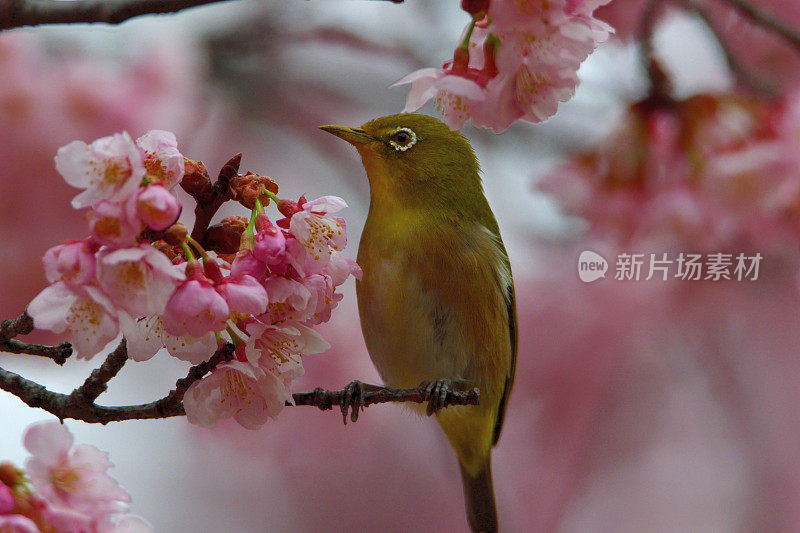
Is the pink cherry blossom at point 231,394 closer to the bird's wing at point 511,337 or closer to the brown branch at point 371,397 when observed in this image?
the brown branch at point 371,397

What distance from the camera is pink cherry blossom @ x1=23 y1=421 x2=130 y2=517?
308 millimetres

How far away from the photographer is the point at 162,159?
330 millimetres

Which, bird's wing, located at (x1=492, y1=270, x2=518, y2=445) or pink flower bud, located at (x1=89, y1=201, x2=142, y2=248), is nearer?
pink flower bud, located at (x1=89, y1=201, x2=142, y2=248)

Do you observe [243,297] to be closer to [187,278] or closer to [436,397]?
[187,278]

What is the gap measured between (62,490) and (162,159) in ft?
0.50

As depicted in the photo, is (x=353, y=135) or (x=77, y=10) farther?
(x=353, y=135)

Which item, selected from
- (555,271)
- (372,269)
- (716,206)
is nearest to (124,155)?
(372,269)

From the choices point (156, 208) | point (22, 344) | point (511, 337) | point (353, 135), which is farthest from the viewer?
point (511, 337)

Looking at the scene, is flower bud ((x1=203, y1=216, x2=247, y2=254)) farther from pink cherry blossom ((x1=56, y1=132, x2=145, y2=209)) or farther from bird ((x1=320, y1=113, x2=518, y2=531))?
bird ((x1=320, y1=113, x2=518, y2=531))

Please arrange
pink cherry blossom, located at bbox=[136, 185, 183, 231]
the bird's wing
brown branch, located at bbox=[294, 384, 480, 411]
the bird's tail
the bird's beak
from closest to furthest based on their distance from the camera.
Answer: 1. pink cherry blossom, located at bbox=[136, 185, 183, 231]
2. brown branch, located at bbox=[294, 384, 480, 411]
3. the bird's beak
4. the bird's wing
5. the bird's tail

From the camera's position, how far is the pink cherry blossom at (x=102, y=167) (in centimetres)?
29

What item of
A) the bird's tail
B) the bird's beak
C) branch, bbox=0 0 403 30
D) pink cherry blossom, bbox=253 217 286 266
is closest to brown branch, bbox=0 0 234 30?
branch, bbox=0 0 403 30

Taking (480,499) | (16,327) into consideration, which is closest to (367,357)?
(480,499)

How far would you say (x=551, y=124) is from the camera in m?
1.08
